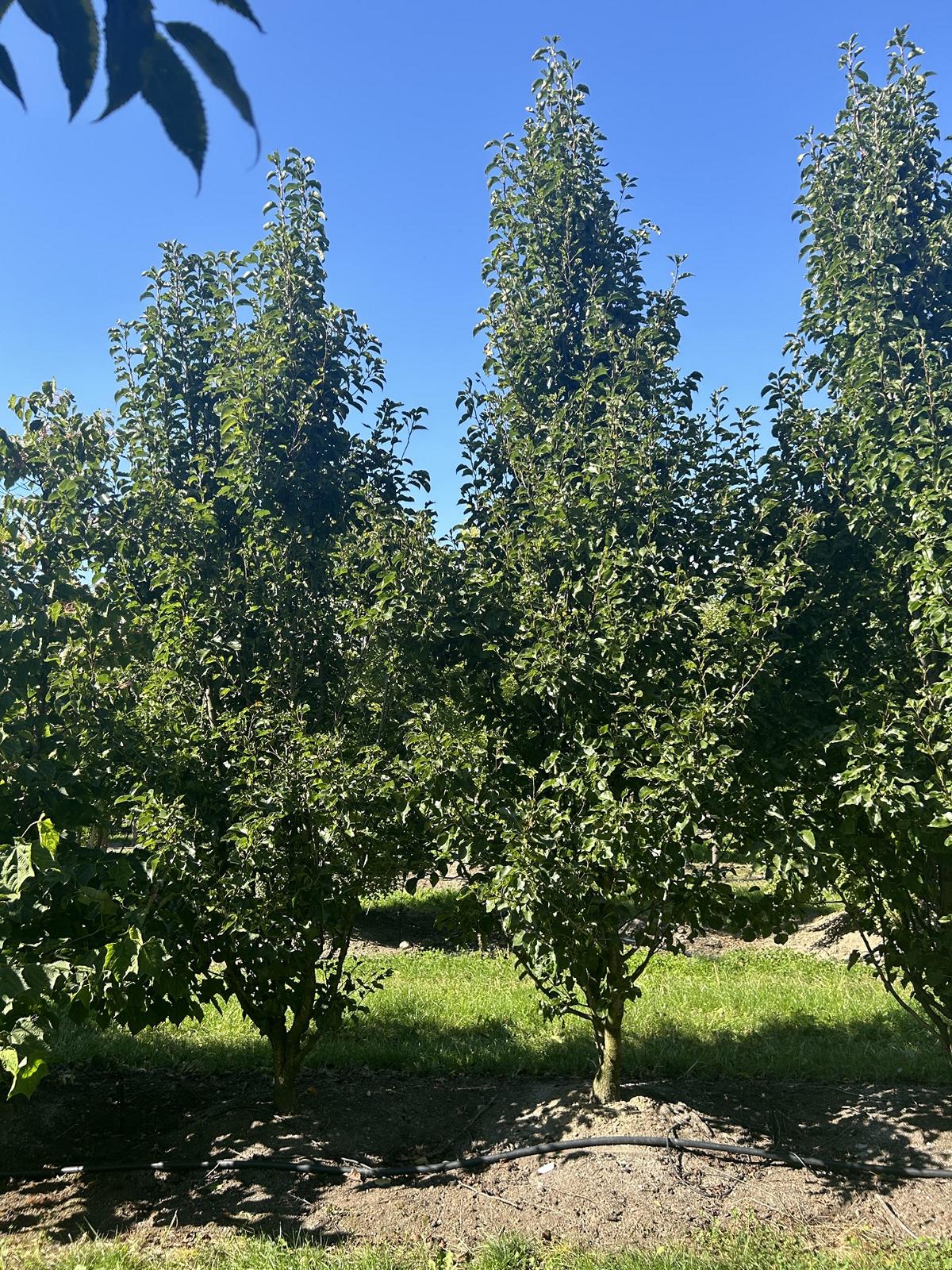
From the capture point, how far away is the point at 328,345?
5.22 meters

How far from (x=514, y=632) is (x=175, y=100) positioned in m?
3.76

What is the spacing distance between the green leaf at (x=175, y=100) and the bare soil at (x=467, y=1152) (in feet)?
13.7

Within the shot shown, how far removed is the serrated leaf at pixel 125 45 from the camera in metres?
0.92

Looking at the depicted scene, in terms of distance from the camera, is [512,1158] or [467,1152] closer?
[512,1158]

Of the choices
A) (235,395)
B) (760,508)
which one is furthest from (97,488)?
(760,508)

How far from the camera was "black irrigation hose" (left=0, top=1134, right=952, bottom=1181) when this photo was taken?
4223mm

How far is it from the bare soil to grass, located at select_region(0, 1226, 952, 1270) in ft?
0.44

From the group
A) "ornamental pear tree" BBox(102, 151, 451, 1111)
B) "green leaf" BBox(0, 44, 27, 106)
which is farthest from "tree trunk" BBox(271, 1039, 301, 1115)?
"green leaf" BBox(0, 44, 27, 106)

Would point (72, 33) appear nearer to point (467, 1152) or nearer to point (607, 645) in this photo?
point (607, 645)

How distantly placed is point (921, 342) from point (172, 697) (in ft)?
14.6

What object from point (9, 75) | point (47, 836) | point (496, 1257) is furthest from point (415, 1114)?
point (9, 75)

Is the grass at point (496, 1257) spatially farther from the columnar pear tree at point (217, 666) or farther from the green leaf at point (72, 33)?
the green leaf at point (72, 33)

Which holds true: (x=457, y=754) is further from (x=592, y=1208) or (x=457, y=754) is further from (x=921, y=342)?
(x=921, y=342)

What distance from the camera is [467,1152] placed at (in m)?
4.46
